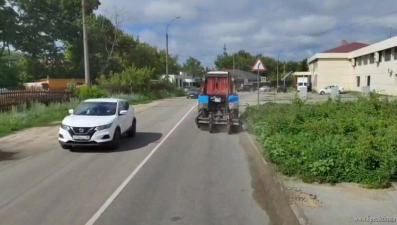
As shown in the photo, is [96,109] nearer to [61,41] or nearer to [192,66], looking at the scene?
[61,41]

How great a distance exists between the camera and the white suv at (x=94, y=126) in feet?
33.5

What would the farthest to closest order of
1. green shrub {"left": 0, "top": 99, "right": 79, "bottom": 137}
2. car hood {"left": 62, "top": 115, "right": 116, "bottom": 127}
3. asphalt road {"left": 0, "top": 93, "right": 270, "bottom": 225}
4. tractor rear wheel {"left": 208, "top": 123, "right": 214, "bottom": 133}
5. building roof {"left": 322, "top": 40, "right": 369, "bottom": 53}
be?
building roof {"left": 322, "top": 40, "right": 369, "bottom": 53} → green shrub {"left": 0, "top": 99, "right": 79, "bottom": 137} → tractor rear wheel {"left": 208, "top": 123, "right": 214, "bottom": 133} → car hood {"left": 62, "top": 115, "right": 116, "bottom": 127} → asphalt road {"left": 0, "top": 93, "right": 270, "bottom": 225}

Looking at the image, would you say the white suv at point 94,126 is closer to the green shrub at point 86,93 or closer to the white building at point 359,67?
the green shrub at point 86,93

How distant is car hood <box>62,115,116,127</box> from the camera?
33.8ft

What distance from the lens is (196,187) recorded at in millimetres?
6855

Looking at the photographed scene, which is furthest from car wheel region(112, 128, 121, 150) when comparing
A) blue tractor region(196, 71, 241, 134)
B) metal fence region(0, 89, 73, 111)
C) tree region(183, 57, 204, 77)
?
tree region(183, 57, 204, 77)

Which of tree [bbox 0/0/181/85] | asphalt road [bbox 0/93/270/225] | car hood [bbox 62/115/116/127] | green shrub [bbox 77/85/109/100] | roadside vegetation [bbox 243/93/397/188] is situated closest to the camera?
asphalt road [bbox 0/93/270/225]

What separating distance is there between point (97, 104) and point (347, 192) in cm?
853

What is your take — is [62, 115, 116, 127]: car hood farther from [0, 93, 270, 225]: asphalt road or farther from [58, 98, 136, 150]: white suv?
[0, 93, 270, 225]: asphalt road

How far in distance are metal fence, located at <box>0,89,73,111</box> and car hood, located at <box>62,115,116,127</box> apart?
10284 mm

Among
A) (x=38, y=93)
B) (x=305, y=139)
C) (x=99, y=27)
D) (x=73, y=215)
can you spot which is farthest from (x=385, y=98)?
(x=99, y=27)

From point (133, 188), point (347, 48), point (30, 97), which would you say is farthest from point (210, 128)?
point (347, 48)

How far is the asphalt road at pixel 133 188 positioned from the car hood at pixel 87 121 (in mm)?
795

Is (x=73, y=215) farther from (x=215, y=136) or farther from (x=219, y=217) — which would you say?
(x=215, y=136)
